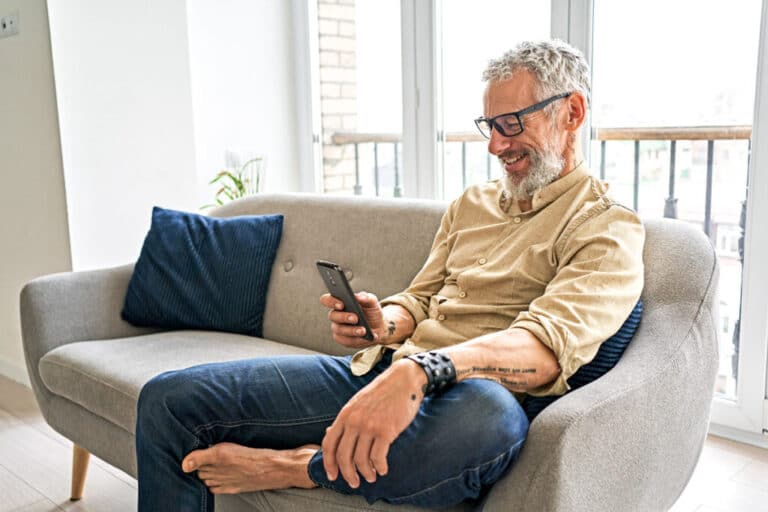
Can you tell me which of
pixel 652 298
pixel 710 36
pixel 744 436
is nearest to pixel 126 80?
pixel 710 36

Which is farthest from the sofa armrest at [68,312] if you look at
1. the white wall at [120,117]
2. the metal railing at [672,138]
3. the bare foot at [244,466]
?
the metal railing at [672,138]

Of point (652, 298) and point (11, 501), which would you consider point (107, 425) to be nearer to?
point (11, 501)

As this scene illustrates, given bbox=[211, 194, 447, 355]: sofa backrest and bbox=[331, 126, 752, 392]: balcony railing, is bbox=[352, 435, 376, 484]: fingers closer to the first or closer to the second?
bbox=[211, 194, 447, 355]: sofa backrest

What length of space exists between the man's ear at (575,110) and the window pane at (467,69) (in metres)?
1.36

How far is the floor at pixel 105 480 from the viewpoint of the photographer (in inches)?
86.1

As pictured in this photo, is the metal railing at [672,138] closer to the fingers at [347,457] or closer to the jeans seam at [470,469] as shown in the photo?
the jeans seam at [470,469]

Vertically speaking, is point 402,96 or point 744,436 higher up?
point 402,96

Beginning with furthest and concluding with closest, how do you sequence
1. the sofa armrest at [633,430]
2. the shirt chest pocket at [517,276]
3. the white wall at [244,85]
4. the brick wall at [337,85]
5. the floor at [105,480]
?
the brick wall at [337,85] → the white wall at [244,85] → the floor at [105,480] → the shirt chest pocket at [517,276] → the sofa armrest at [633,430]

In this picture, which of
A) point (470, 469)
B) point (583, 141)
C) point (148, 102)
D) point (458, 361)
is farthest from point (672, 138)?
point (148, 102)

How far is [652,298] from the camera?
1.63 m

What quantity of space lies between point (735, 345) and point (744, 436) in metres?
0.32

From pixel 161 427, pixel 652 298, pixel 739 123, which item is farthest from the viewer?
pixel 739 123

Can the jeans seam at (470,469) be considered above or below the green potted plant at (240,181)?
below

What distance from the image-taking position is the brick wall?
12.3 ft
